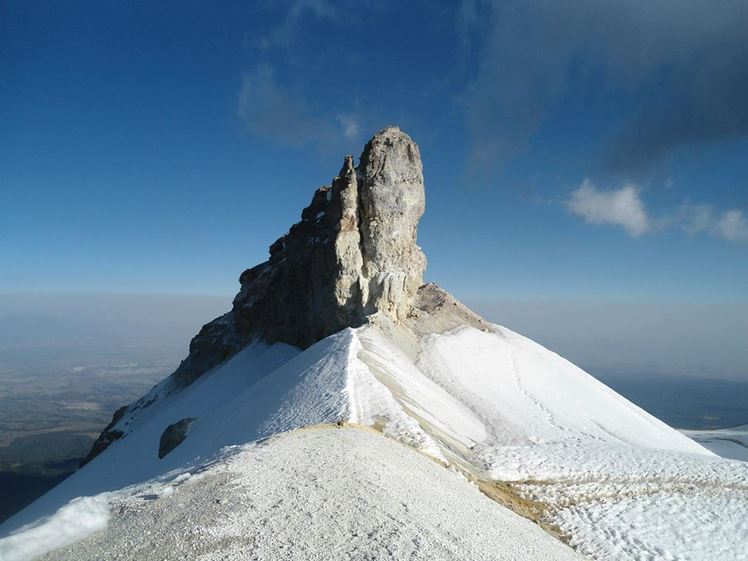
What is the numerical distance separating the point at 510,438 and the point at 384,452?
15.1 metres

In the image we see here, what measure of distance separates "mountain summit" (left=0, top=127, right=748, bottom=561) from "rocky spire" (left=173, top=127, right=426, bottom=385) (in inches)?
7.0

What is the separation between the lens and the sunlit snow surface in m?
15.4

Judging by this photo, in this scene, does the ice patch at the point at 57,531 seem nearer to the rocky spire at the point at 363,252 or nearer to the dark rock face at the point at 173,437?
the dark rock face at the point at 173,437

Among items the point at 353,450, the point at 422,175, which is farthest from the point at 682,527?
the point at 422,175

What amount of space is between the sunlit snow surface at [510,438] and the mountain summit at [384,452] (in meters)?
0.11

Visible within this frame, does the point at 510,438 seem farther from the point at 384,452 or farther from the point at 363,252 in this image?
the point at 363,252

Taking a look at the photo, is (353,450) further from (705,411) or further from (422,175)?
(705,411)

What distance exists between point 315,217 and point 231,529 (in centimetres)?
4172

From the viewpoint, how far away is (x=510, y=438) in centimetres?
2561

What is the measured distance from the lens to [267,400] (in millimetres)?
21219

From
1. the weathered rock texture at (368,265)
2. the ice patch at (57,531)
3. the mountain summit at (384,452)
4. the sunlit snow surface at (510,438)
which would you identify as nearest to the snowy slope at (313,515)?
the mountain summit at (384,452)

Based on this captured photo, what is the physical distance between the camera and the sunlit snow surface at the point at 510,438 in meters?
15.4

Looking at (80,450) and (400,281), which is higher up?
(400,281)

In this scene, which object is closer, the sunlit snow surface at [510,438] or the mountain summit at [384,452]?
the mountain summit at [384,452]
